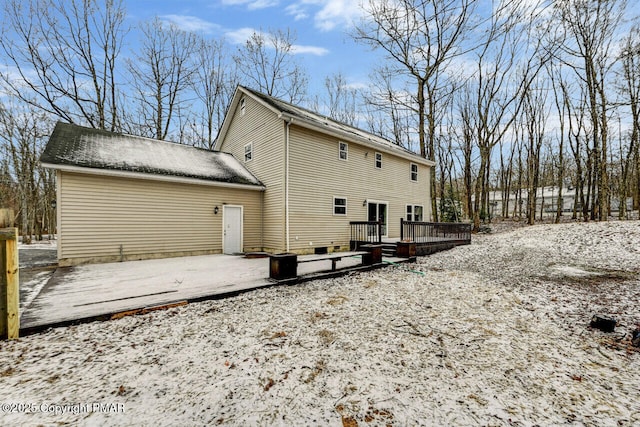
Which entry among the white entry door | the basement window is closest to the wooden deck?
the white entry door

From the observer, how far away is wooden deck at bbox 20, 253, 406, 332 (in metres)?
3.89

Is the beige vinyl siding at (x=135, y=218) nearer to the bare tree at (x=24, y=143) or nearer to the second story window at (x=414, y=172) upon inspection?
the second story window at (x=414, y=172)

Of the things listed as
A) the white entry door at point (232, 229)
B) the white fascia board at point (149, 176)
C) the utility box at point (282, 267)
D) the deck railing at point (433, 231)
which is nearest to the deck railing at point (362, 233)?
the deck railing at point (433, 231)

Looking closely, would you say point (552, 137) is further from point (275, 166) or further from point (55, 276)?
point (55, 276)

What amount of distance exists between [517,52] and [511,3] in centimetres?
1851

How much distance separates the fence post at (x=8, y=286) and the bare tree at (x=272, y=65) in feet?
64.5

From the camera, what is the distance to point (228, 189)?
35.2 feet

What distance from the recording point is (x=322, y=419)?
2039 mm

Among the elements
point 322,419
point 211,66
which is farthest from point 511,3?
point 211,66

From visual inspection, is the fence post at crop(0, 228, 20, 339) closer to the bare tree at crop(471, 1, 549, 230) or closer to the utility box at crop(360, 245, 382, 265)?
the utility box at crop(360, 245, 382, 265)

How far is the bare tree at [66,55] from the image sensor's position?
13.5 meters

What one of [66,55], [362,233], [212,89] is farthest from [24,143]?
[362,233]

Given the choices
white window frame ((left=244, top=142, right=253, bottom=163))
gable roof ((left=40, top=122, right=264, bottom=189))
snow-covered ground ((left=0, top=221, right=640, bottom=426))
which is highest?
white window frame ((left=244, top=142, right=253, bottom=163))

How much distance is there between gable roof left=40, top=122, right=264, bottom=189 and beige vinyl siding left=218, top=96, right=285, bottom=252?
66cm
